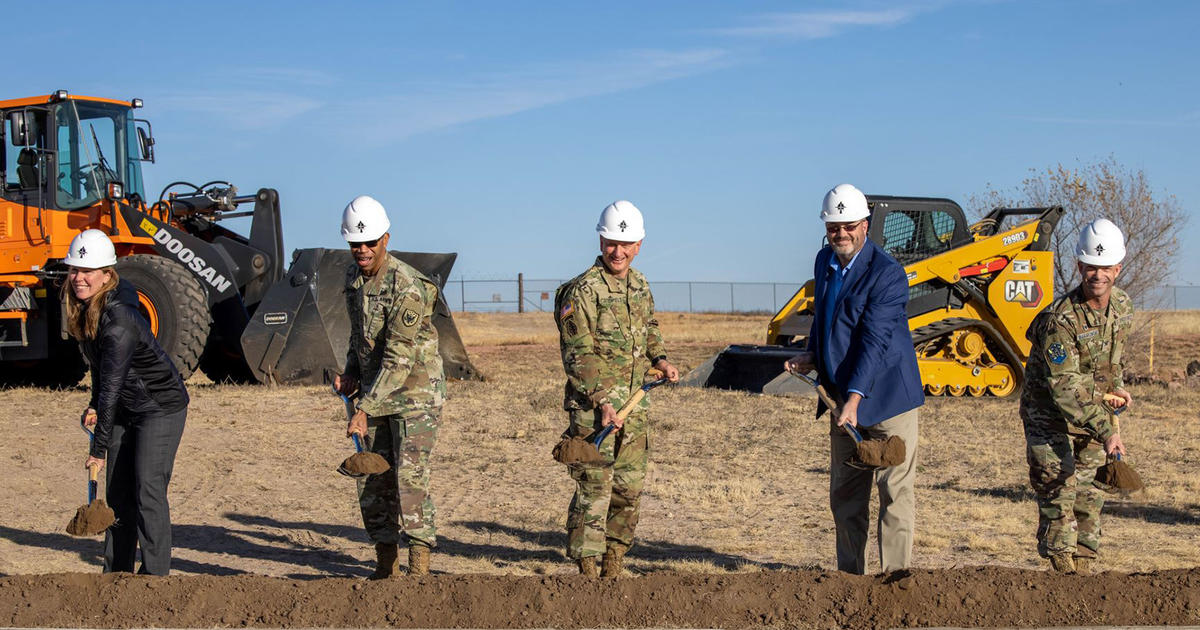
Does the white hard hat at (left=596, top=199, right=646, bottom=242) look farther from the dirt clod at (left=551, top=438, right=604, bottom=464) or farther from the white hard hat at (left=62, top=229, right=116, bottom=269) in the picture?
the white hard hat at (left=62, top=229, right=116, bottom=269)

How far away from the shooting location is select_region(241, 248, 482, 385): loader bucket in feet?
47.1

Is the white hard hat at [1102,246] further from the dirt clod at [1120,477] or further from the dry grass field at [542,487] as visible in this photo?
the dry grass field at [542,487]

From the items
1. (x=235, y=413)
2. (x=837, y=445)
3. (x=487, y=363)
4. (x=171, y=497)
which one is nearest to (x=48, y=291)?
(x=235, y=413)

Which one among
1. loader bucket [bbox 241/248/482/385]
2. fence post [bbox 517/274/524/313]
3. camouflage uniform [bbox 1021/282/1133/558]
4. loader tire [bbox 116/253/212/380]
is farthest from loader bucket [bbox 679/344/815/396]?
fence post [bbox 517/274/524/313]

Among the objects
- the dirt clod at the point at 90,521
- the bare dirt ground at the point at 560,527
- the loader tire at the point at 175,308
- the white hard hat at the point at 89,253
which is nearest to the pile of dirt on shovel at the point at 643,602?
the bare dirt ground at the point at 560,527

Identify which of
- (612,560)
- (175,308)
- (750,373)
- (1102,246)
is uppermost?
(1102,246)

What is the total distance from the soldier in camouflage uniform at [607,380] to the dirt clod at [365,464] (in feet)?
3.10

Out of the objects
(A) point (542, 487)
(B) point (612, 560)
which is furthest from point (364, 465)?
(A) point (542, 487)

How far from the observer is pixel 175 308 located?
1373 centimetres

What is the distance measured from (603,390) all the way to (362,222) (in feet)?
4.71

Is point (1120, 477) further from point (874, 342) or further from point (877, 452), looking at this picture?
point (874, 342)

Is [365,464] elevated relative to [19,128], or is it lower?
lower

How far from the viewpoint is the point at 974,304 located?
15.3 metres

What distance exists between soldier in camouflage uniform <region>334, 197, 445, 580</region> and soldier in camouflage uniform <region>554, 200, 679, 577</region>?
0.69m
